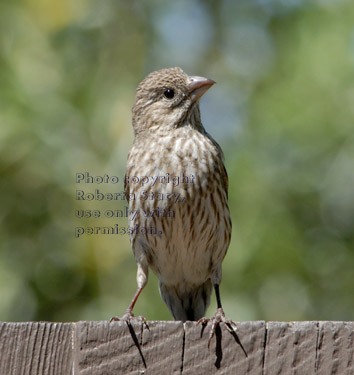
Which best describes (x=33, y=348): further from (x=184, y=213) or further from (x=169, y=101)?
(x=169, y=101)

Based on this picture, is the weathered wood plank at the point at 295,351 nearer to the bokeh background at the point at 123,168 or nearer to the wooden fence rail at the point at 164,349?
the wooden fence rail at the point at 164,349

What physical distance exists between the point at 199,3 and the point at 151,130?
226 cm

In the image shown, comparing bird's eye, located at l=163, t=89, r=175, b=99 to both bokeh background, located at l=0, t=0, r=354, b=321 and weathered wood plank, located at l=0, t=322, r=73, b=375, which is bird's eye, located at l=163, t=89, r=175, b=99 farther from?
weathered wood plank, located at l=0, t=322, r=73, b=375

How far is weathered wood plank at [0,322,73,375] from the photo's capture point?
324cm

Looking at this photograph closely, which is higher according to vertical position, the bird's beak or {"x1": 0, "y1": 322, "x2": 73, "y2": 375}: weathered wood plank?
the bird's beak

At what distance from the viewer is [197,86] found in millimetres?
5434

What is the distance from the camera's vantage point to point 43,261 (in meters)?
5.91

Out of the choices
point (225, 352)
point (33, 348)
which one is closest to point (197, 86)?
point (225, 352)

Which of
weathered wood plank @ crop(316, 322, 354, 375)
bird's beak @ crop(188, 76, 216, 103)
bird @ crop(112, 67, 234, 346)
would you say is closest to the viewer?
weathered wood plank @ crop(316, 322, 354, 375)

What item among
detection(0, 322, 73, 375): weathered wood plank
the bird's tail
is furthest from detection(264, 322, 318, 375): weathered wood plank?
the bird's tail

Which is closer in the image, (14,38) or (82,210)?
(82,210)

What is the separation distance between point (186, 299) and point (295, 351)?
8.08ft

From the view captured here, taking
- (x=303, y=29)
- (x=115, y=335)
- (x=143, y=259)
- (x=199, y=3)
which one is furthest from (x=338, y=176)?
(x=115, y=335)

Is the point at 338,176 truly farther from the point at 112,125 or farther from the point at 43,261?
the point at 43,261
